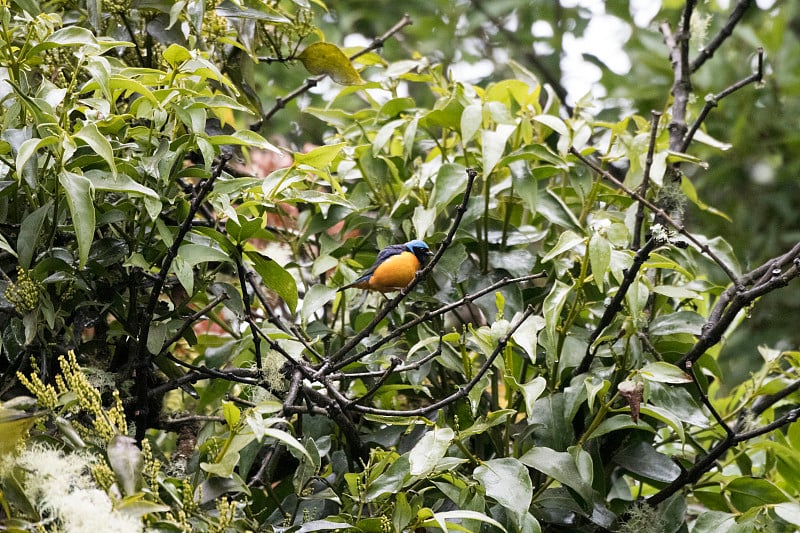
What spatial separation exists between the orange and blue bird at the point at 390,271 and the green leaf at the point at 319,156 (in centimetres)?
32

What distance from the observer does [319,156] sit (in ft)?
4.66

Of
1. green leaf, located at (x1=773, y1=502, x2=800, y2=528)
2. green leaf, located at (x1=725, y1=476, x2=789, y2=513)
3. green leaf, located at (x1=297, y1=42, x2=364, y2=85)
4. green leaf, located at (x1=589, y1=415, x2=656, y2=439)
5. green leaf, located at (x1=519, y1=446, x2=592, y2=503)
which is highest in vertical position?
green leaf, located at (x1=297, y1=42, x2=364, y2=85)

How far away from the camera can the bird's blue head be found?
177 cm

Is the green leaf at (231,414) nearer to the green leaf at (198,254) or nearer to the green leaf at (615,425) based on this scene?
the green leaf at (198,254)

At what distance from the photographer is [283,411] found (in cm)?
120

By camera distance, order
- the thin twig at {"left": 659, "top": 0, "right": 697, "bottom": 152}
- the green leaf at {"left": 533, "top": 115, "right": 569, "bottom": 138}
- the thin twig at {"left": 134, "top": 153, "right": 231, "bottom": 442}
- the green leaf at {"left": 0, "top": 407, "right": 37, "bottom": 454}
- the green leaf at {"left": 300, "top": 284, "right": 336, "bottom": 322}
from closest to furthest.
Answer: the green leaf at {"left": 0, "top": 407, "right": 37, "bottom": 454} < the thin twig at {"left": 134, "top": 153, "right": 231, "bottom": 442} < the green leaf at {"left": 300, "top": 284, "right": 336, "bottom": 322} < the green leaf at {"left": 533, "top": 115, "right": 569, "bottom": 138} < the thin twig at {"left": 659, "top": 0, "right": 697, "bottom": 152}

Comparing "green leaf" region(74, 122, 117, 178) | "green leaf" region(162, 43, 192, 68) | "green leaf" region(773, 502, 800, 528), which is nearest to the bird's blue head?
"green leaf" region(162, 43, 192, 68)

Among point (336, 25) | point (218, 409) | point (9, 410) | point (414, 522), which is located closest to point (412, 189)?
point (218, 409)

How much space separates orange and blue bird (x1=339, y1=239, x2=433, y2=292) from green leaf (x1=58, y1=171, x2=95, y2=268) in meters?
0.60

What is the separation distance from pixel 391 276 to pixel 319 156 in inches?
16.1

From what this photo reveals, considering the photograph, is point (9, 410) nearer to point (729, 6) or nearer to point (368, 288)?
point (368, 288)

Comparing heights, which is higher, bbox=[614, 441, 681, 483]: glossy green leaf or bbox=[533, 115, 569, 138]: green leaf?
bbox=[533, 115, 569, 138]: green leaf

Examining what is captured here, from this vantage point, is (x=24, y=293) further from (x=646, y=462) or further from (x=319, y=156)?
(x=646, y=462)

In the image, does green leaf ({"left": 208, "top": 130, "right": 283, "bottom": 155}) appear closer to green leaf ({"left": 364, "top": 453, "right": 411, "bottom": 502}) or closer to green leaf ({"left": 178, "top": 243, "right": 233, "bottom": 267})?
green leaf ({"left": 178, "top": 243, "right": 233, "bottom": 267})
